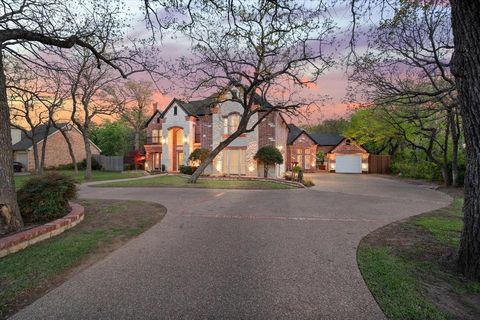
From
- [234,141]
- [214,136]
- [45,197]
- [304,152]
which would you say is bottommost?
[45,197]

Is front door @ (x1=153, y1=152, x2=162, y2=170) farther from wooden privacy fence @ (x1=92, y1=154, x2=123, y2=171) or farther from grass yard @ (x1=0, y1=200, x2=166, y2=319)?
grass yard @ (x1=0, y1=200, x2=166, y2=319)

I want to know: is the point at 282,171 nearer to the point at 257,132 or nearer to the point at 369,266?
the point at 257,132

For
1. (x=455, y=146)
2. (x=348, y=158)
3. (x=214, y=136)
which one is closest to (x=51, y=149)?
(x=214, y=136)

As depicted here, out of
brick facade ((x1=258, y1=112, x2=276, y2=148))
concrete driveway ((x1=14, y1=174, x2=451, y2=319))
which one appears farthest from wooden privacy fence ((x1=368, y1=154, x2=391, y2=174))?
concrete driveway ((x1=14, y1=174, x2=451, y2=319))

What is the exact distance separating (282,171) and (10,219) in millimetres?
21981

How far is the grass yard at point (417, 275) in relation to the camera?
2.71 metres

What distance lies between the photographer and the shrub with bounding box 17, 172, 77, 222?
5746 millimetres

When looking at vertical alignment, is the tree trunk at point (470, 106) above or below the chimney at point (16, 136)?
below

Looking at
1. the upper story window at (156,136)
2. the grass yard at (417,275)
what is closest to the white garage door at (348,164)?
the upper story window at (156,136)

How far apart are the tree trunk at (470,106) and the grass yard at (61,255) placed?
5398 millimetres

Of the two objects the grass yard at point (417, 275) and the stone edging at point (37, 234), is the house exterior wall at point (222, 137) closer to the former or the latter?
the grass yard at point (417, 275)

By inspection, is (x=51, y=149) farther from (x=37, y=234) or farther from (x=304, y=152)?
(x=37, y=234)

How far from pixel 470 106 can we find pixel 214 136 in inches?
861

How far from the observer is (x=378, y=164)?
33375 mm
